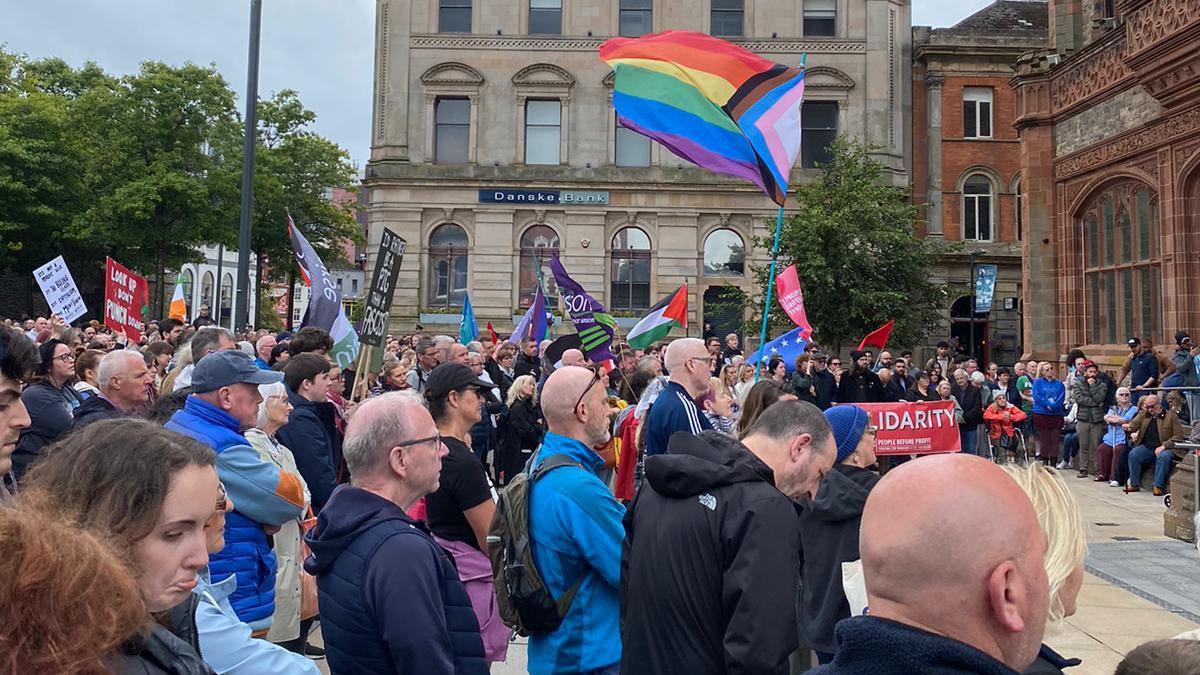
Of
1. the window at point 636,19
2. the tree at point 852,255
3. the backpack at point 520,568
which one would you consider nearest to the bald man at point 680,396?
the backpack at point 520,568

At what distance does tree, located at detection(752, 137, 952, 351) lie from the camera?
30.0 meters

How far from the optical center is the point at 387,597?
3115 mm

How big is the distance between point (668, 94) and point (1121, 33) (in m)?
11.9

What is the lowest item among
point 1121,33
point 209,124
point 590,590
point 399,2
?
point 590,590

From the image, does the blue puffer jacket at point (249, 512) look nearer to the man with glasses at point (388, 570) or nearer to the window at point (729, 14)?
the man with glasses at point (388, 570)

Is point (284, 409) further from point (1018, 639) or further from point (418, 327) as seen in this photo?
point (418, 327)

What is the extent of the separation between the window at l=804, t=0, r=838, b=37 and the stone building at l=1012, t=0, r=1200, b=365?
16810mm

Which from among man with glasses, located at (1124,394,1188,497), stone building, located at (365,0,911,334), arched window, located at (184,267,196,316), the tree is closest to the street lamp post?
man with glasses, located at (1124,394,1188,497)

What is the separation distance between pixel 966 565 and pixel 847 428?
2.85 meters

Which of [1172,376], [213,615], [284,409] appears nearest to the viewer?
[213,615]

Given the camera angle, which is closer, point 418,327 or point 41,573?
point 41,573

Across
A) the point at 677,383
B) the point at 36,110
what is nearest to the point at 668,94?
the point at 677,383

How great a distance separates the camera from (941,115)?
126ft

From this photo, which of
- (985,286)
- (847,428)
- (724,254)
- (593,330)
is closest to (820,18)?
(724,254)
